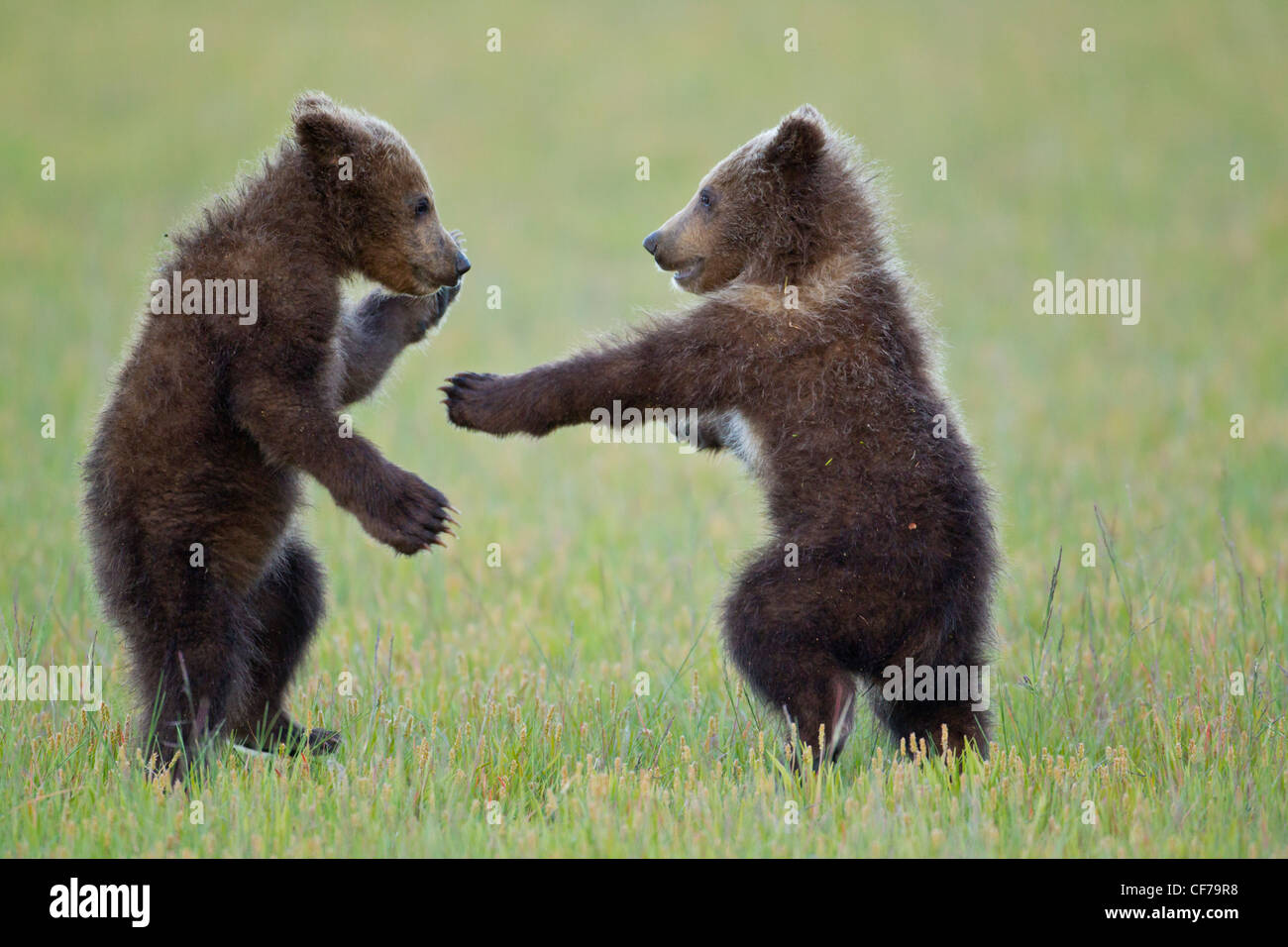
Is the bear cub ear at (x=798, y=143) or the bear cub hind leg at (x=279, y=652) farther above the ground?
the bear cub ear at (x=798, y=143)

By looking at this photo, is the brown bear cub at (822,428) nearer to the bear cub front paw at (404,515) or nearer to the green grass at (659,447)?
the green grass at (659,447)

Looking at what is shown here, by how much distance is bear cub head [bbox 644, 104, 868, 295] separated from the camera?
20.8 ft

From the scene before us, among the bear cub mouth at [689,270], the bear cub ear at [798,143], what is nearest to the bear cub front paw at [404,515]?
the bear cub mouth at [689,270]

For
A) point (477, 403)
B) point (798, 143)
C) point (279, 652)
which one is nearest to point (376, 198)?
point (477, 403)

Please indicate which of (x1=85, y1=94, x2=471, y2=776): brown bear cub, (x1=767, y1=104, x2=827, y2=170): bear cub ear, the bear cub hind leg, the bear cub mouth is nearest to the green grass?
the bear cub hind leg

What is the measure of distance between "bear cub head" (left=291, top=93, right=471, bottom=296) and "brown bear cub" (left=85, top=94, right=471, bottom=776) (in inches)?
0.5

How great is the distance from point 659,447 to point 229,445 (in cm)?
905

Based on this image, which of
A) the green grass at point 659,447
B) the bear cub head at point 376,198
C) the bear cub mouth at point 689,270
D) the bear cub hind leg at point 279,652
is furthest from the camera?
the bear cub mouth at point 689,270

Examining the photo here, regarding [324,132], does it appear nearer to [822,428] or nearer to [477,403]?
[477,403]

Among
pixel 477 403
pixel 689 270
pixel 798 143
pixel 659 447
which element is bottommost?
pixel 477 403

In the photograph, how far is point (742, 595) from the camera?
5680 mm

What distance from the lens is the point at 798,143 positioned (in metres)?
6.34

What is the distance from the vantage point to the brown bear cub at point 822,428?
5.54m

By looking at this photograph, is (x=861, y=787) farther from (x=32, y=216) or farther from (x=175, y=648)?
(x=32, y=216)
